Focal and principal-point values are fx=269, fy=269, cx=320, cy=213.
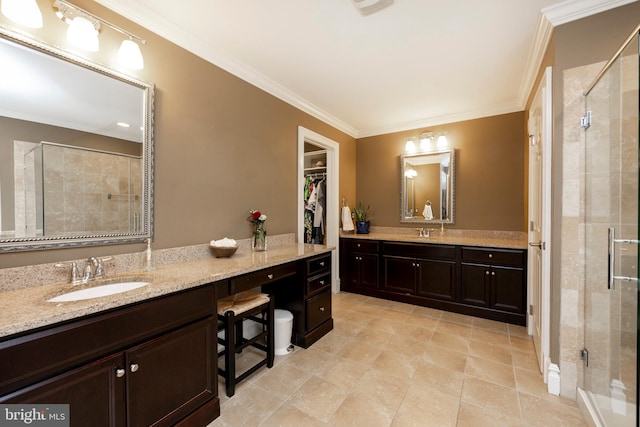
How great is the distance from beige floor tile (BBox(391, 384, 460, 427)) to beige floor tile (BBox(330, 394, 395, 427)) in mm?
66

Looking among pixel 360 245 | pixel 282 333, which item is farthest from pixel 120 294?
pixel 360 245

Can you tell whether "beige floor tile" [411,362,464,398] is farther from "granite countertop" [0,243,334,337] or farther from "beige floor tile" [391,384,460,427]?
"granite countertop" [0,243,334,337]

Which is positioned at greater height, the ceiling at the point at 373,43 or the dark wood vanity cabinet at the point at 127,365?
the ceiling at the point at 373,43

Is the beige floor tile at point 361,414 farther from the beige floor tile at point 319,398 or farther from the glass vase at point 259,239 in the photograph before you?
the glass vase at point 259,239

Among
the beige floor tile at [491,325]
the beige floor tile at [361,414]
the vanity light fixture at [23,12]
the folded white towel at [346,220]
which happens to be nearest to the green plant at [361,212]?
the folded white towel at [346,220]

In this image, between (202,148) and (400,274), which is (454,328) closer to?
(400,274)

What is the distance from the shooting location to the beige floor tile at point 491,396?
1684 millimetres

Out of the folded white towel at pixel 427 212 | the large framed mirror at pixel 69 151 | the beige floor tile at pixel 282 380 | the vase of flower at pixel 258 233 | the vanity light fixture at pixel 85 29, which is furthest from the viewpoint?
the folded white towel at pixel 427 212

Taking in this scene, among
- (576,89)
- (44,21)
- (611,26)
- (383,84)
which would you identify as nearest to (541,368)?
(576,89)

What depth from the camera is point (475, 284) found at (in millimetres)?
3096

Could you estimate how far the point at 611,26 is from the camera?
5.49 feet

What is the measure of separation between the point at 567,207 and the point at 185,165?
8.86 feet

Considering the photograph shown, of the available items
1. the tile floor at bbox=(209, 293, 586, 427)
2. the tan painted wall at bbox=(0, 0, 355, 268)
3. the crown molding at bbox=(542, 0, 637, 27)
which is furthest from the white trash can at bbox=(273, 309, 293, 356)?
the crown molding at bbox=(542, 0, 637, 27)

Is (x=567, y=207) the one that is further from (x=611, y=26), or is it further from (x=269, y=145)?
(x=269, y=145)
